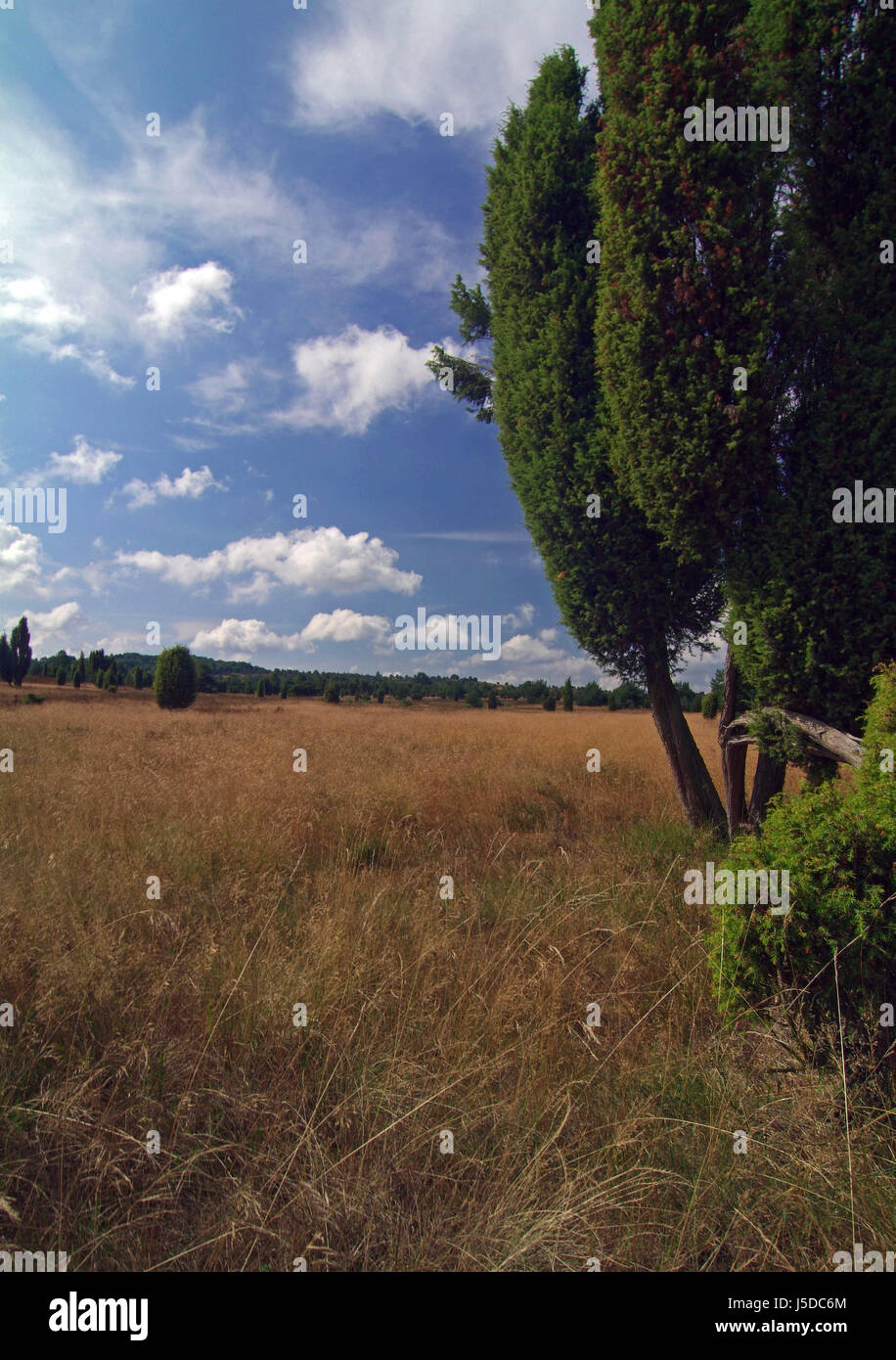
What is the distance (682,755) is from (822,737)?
2.17 m

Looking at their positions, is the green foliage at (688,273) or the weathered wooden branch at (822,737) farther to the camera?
the green foliage at (688,273)

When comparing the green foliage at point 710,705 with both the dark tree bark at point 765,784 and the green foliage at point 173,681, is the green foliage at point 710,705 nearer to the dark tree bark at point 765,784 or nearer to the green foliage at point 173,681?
the dark tree bark at point 765,784

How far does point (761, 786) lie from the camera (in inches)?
248

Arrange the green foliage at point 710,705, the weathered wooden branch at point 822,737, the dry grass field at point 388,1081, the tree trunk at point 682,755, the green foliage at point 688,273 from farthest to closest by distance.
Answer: the green foliage at point 710,705 → the tree trunk at point 682,755 → the green foliage at point 688,273 → the weathered wooden branch at point 822,737 → the dry grass field at point 388,1081

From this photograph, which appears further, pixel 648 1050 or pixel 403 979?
pixel 403 979

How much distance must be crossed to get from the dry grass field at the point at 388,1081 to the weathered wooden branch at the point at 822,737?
160 cm

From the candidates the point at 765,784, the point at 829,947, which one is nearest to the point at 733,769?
the point at 765,784

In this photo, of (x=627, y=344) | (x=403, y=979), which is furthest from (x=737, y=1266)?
(x=627, y=344)

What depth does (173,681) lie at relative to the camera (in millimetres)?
35750

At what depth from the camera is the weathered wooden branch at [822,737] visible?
4.60m

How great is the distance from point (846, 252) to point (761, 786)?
15.7 ft

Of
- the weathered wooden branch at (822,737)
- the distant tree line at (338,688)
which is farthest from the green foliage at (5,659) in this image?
the weathered wooden branch at (822,737)

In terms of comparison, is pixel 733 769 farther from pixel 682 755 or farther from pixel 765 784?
pixel 682 755
